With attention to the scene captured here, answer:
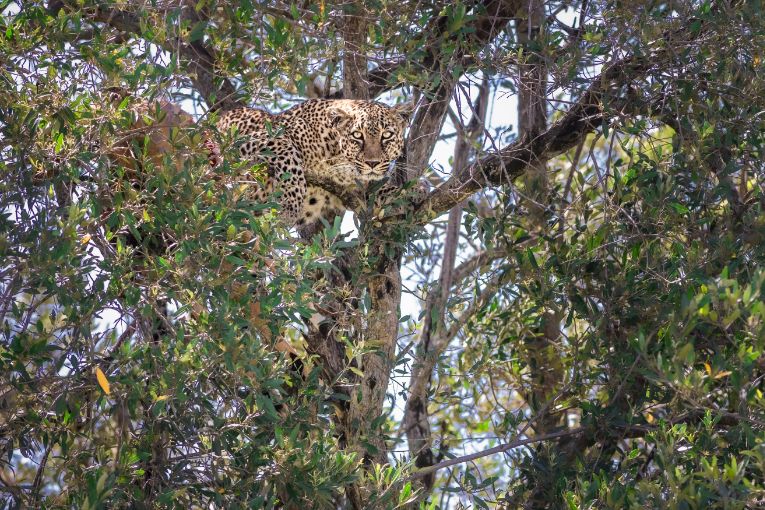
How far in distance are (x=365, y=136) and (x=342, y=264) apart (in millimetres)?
1591

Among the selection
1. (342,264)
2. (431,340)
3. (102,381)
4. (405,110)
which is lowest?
(102,381)

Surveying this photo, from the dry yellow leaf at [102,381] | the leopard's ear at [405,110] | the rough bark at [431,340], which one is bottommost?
the dry yellow leaf at [102,381]

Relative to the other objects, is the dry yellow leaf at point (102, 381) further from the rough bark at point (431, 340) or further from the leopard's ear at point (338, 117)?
the leopard's ear at point (338, 117)

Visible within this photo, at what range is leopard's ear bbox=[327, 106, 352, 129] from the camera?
25.6 feet

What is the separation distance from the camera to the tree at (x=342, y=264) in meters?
4.80

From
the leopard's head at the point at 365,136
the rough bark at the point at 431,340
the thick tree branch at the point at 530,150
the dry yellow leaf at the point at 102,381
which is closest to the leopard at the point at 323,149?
the leopard's head at the point at 365,136

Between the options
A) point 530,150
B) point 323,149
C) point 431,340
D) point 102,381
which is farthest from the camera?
point 431,340

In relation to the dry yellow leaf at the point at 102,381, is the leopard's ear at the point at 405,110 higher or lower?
higher

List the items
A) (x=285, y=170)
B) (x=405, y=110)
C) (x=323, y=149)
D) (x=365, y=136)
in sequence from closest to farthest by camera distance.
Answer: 1. (x=285, y=170)
2. (x=323, y=149)
3. (x=365, y=136)
4. (x=405, y=110)

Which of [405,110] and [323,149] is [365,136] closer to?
[323,149]

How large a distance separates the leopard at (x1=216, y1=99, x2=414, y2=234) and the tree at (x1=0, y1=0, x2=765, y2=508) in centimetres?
42

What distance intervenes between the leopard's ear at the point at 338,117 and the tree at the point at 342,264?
0.63m

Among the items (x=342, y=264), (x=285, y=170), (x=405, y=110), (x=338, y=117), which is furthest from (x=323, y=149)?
(x=342, y=264)

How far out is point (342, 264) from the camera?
6578mm
